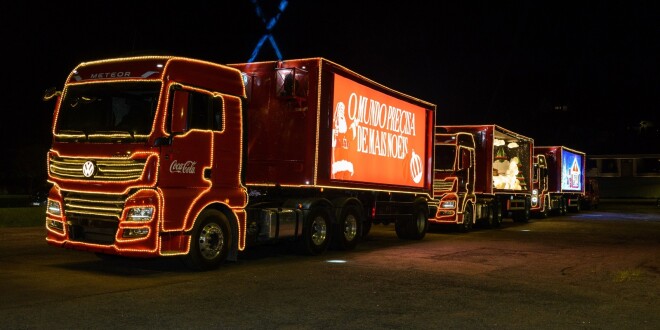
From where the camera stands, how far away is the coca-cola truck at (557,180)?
108 feet

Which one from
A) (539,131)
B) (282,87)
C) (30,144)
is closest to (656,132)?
(539,131)

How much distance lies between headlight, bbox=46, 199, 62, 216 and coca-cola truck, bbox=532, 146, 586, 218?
83.9ft

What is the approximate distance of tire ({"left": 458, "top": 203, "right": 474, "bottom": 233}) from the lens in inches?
847

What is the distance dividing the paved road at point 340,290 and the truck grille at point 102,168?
152cm

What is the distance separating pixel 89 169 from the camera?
10.3m

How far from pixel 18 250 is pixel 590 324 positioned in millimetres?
10959

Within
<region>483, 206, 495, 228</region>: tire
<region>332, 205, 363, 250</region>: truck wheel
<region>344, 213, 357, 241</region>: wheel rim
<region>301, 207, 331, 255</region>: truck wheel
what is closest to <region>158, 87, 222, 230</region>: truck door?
<region>301, 207, 331, 255</region>: truck wheel

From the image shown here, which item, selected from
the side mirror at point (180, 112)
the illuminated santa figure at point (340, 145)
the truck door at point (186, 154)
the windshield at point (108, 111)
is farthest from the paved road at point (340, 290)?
the side mirror at point (180, 112)

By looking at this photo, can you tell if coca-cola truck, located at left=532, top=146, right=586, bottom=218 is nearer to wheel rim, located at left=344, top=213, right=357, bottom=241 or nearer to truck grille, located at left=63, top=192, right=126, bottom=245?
wheel rim, located at left=344, top=213, right=357, bottom=241

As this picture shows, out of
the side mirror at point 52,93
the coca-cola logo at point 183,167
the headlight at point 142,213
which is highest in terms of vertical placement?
the side mirror at point 52,93

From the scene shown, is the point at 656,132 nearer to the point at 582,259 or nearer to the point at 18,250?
the point at 582,259

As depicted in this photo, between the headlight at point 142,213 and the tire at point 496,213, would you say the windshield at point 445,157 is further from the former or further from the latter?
the headlight at point 142,213

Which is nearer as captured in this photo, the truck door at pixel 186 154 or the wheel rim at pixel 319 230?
the truck door at pixel 186 154

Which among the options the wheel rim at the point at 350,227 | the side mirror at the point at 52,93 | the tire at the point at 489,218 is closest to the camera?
the side mirror at the point at 52,93
